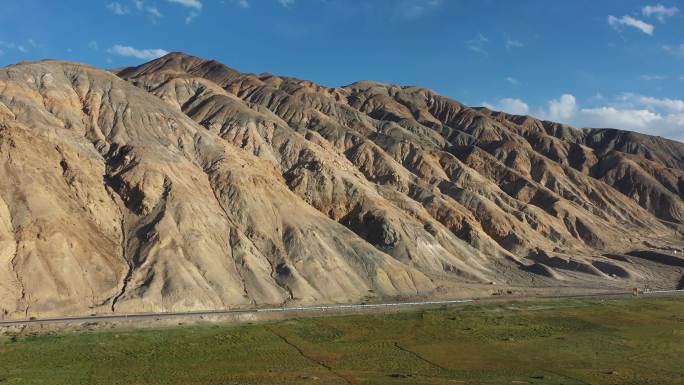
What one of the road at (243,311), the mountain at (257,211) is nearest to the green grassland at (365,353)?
the road at (243,311)

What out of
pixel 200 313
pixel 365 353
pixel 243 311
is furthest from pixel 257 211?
pixel 365 353

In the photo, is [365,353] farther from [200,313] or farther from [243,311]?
[200,313]

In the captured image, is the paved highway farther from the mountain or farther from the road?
the mountain

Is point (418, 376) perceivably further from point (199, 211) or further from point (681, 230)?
point (681, 230)

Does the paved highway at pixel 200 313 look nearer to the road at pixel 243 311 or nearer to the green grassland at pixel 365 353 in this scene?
the road at pixel 243 311

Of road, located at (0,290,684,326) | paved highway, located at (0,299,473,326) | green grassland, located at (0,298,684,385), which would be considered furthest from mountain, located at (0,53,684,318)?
green grassland, located at (0,298,684,385)

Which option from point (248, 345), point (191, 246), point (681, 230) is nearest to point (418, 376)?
point (248, 345)
